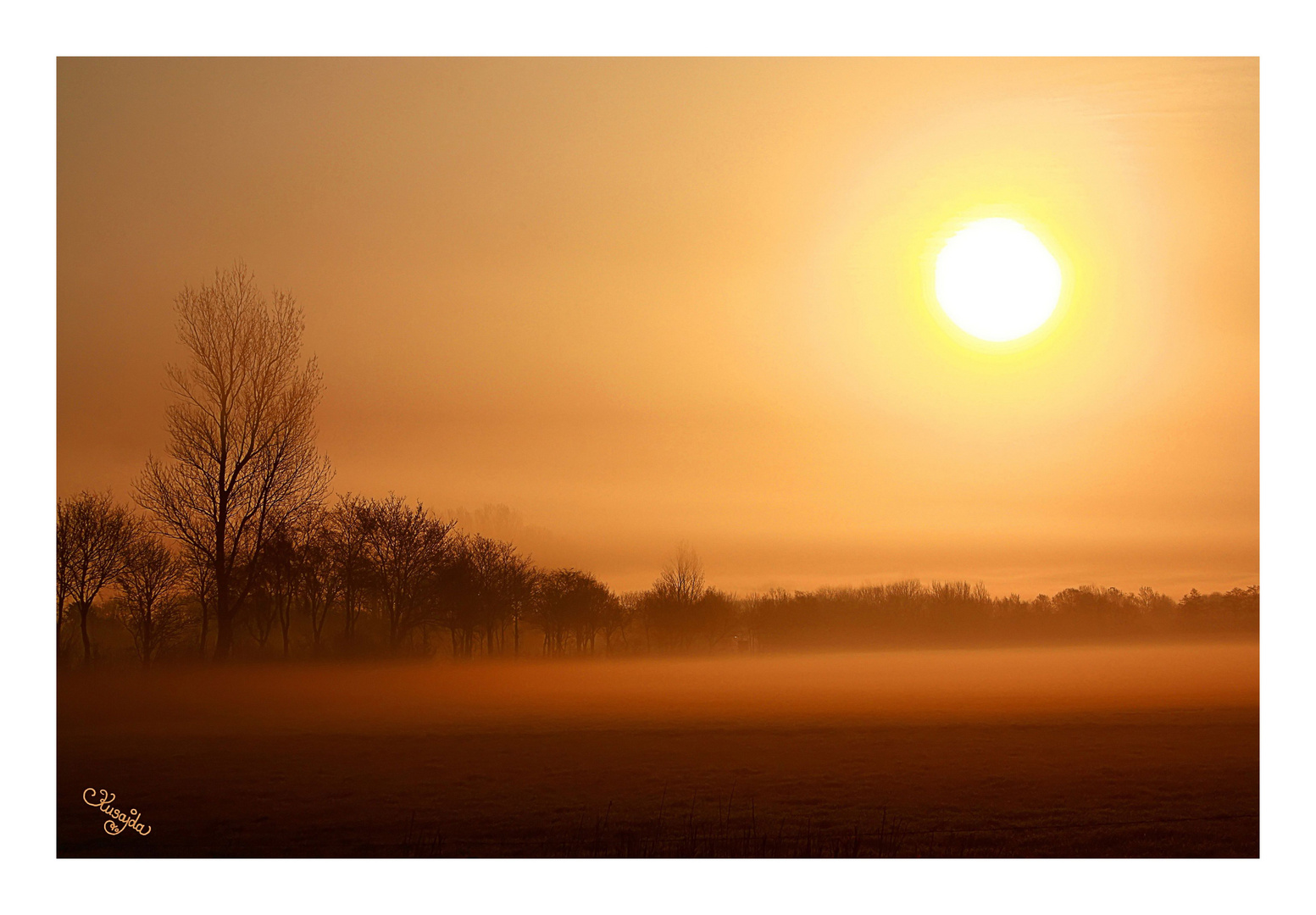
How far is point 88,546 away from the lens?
11.9 metres

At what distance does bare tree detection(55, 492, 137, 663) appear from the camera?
11.5 meters

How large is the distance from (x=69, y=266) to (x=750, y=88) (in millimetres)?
9318

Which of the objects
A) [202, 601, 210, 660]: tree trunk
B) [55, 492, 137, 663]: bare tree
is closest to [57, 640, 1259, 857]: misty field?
[202, 601, 210, 660]: tree trunk

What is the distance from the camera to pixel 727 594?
16500 millimetres

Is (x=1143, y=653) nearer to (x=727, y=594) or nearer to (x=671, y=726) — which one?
(x=727, y=594)

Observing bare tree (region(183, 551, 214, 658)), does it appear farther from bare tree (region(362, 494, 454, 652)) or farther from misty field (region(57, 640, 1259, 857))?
bare tree (region(362, 494, 454, 652))

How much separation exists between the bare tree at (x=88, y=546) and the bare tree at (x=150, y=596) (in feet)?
0.58

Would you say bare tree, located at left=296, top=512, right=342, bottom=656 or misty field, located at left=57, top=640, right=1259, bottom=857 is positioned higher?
bare tree, located at left=296, top=512, right=342, bottom=656

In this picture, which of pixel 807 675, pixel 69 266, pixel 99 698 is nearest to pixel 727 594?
pixel 807 675

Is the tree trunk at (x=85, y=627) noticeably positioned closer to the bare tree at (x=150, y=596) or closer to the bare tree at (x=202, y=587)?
the bare tree at (x=150, y=596)
